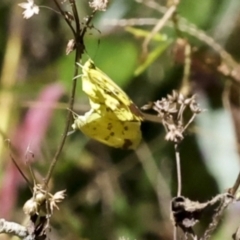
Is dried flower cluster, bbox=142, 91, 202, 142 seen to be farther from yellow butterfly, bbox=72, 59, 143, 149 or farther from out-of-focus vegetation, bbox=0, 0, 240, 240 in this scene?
out-of-focus vegetation, bbox=0, 0, 240, 240

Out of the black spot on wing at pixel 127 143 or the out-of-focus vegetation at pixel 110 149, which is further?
the out-of-focus vegetation at pixel 110 149

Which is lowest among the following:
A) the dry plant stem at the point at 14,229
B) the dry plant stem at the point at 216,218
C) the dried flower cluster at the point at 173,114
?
the dry plant stem at the point at 216,218

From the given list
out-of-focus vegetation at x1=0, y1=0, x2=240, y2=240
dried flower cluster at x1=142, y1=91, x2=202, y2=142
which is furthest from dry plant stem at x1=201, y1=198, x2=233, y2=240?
out-of-focus vegetation at x1=0, y1=0, x2=240, y2=240

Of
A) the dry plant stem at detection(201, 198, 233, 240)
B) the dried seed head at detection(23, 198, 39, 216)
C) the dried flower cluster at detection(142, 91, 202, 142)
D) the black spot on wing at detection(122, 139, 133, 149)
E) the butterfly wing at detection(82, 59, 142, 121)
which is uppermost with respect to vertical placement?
the butterfly wing at detection(82, 59, 142, 121)

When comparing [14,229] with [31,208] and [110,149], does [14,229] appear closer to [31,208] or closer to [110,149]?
[31,208]

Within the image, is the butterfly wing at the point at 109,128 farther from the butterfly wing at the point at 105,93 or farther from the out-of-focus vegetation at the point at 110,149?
the out-of-focus vegetation at the point at 110,149

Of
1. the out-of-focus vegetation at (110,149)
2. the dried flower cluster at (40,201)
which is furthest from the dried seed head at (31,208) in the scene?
the out-of-focus vegetation at (110,149)

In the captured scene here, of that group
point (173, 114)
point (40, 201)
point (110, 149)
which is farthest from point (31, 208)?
point (110, 149)
